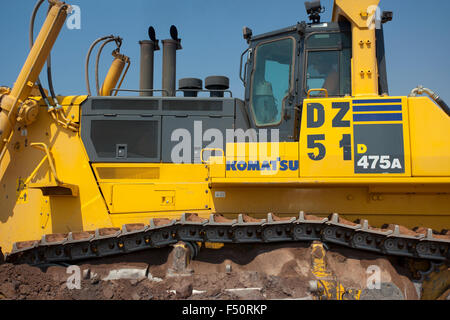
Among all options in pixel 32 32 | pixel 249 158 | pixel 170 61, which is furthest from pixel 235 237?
pixel 32 32

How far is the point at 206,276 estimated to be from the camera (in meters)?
5.42

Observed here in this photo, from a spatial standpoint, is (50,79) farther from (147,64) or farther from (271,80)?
(271,80)

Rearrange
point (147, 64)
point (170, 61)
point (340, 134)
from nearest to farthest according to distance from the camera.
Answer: point (340, 134), point (170, 61), point (147, 64)

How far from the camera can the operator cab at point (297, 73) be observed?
619 centimetres

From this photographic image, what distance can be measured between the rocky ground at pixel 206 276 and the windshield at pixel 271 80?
2.01 meters

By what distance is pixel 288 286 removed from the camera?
17.1 ft

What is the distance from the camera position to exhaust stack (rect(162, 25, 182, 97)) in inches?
303

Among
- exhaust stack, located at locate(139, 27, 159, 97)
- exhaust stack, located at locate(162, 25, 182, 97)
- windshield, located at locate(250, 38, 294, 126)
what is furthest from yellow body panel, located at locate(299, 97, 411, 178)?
exhaust stack, located at locate(139, 27, 159, 97)

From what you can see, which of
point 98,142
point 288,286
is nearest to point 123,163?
point 98,142

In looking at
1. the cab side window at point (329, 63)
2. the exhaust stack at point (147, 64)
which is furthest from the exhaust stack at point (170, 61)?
the cab side window at point (329, 63)

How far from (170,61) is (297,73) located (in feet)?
8.51

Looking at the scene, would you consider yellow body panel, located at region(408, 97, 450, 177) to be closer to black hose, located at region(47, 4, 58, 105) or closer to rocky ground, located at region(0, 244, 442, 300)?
rocky ground, located at region(0, 244, 442, 300)

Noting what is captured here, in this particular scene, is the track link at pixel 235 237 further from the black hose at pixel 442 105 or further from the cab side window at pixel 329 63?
the cab side window at pixel 329 63
